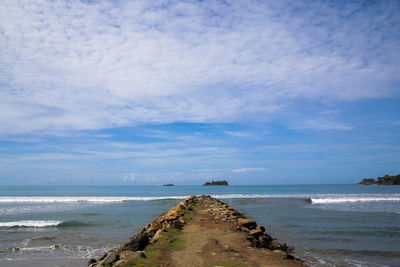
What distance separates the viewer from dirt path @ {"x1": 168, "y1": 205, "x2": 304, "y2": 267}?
6.09m

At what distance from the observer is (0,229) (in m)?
15.1

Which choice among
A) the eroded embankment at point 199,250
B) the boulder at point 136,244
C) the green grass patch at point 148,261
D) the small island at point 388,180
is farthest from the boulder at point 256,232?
the small island at point 388,180

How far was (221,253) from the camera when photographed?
6824 millimetres

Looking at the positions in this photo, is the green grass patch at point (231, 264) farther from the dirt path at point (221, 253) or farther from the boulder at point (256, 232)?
the boulder at point (256, 232)

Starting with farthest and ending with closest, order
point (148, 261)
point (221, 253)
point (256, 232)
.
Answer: point (256, 232)
point (221, 253)
point (148, 261)

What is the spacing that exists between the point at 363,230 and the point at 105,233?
1254 cm

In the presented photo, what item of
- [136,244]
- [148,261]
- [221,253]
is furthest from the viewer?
[136,244]

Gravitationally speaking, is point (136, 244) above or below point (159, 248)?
above

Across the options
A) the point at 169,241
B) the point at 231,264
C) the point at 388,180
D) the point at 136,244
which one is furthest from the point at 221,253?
the point at 388,180

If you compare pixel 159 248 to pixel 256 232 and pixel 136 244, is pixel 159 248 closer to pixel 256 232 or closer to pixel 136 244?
pixel 136 244

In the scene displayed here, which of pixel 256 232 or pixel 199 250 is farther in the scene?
pixel 256 232

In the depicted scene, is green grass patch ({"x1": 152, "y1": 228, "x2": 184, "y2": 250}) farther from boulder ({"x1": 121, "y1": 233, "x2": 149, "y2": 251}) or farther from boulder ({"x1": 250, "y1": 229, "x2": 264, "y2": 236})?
boulder ({"x1": 250, "y1": 229, "x2": 264, "y2": 236})

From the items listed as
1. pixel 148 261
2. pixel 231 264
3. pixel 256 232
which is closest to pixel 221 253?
pixel 231 264

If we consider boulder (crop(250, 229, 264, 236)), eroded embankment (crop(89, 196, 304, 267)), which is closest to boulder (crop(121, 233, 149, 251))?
eroded embankment (crop(89, 196, 304, 267))
